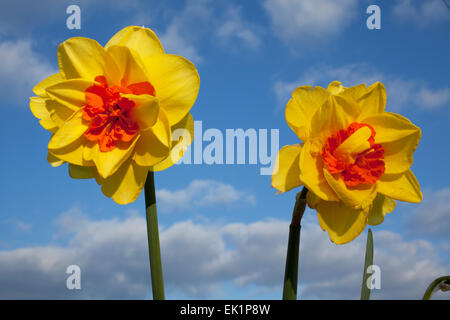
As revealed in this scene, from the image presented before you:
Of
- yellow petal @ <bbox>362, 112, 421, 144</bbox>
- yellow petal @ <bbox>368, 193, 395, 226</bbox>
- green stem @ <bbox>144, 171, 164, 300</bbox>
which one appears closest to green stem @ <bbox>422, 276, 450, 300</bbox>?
yellow petal @ <bbox>368, 193, 395, 226</bbox>

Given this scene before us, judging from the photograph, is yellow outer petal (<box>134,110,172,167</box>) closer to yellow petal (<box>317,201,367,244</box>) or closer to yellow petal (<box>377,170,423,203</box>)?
yellow petal (<box>317,201,367,244</box>)

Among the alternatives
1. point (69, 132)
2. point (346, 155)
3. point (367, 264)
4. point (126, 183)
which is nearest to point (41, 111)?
point (69, 132)

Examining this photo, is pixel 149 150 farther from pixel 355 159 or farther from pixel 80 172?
pixel 355 159

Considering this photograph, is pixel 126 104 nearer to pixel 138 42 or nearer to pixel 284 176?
pixel 138 42

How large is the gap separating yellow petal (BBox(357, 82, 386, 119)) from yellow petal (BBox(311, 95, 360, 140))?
0.04 m

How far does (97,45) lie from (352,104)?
116cm

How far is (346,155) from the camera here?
1.89m

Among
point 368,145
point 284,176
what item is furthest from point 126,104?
point 368,145

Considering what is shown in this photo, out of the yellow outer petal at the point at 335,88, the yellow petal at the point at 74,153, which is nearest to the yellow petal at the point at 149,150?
the yellow petal at the point at 74,153

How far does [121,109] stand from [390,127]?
47.8 inches

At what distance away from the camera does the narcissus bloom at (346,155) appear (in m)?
1.85
